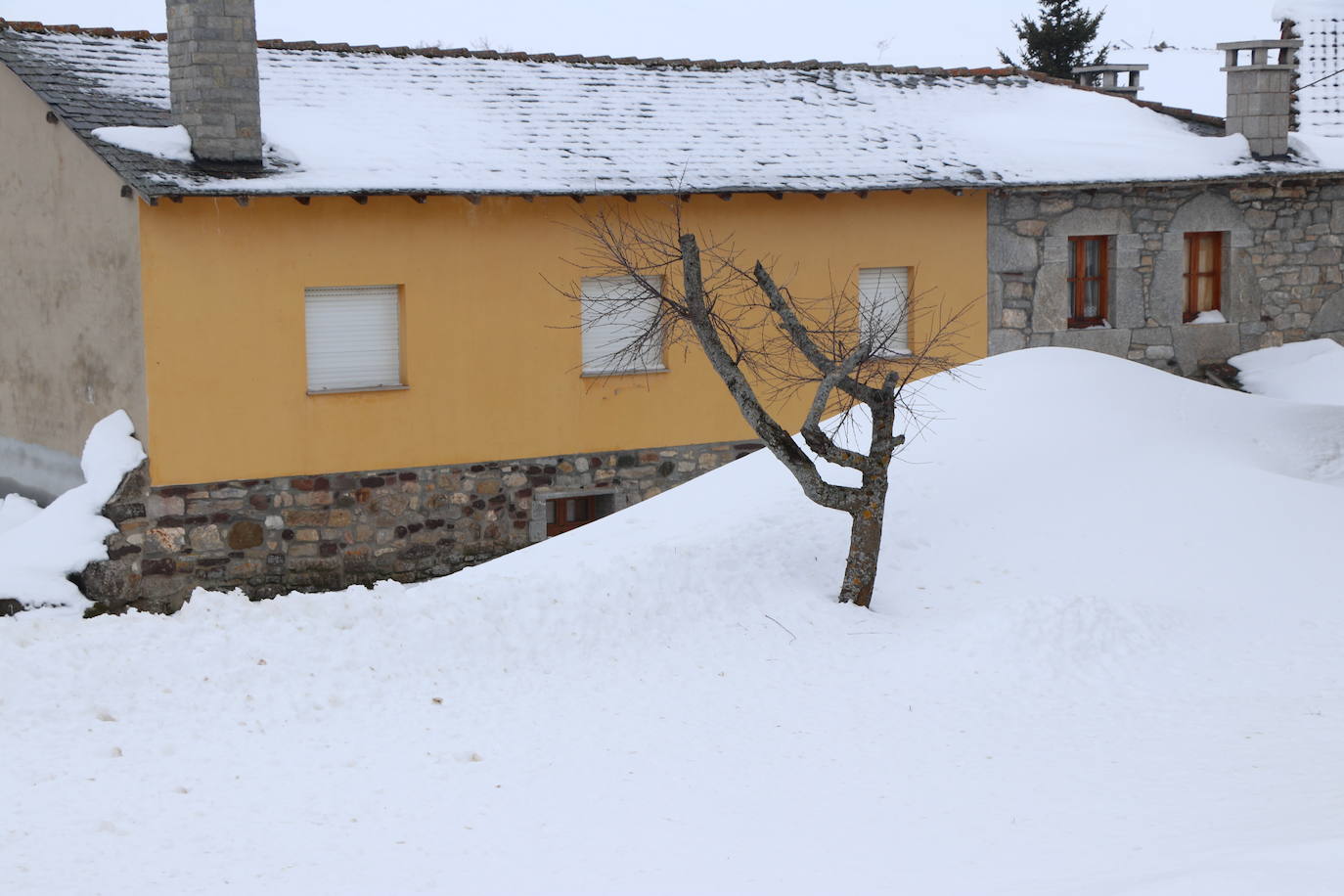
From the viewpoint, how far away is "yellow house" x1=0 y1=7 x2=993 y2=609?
12.7 m

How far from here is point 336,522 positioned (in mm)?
13320

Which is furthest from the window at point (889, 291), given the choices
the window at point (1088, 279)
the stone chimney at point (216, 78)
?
the stone chimney at point (216, 78)

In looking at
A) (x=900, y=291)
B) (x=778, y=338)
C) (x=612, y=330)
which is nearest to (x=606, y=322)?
(x=612, y=330)

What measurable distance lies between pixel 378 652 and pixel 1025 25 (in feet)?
89.9

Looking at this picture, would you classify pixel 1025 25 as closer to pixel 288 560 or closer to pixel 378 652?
pixel 288 560

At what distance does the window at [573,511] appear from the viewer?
1473 centimetres

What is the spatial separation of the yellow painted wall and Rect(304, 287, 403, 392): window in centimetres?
16

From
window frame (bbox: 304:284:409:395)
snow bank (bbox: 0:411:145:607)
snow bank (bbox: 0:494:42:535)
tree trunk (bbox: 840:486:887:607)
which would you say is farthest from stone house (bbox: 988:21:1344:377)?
snow bank (bbox: 0:494:42:535)

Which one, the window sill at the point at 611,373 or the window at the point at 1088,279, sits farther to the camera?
the window at the point at 1088,279

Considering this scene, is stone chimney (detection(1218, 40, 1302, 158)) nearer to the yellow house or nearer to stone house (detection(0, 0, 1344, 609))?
stone house (detection(0, 0, 1344, 609))

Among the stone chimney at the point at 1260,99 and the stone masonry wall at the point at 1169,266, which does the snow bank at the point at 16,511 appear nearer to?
the stone masonry wall at the point at 1169,266

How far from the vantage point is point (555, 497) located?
14.6 m

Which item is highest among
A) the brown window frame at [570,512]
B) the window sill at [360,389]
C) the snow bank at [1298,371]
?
the window sill at [360,389]

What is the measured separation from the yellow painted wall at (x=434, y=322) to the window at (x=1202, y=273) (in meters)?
3.20
